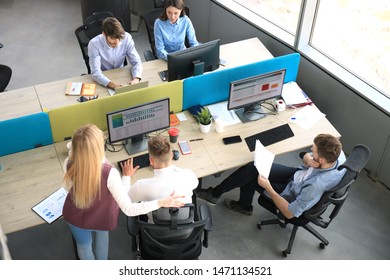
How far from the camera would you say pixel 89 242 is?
128 inches

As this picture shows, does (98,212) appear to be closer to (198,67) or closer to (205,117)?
(205,117)

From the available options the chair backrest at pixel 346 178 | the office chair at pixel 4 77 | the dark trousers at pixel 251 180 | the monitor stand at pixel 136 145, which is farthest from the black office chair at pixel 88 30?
the chair backrest at pixel 346 178

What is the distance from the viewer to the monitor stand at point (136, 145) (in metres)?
3.82

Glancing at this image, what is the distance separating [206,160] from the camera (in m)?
3.79

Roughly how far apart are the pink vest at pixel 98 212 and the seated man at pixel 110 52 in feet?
5.56

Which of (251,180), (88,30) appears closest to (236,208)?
(251,180)

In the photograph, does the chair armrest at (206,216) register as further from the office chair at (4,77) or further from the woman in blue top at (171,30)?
the office chair at (4,77)

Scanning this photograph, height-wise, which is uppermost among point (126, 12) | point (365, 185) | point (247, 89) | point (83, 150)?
point (83, 150)

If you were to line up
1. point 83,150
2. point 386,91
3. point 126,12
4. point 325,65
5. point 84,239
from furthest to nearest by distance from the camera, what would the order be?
point 126,12 → point 325,65 → point 386,91 → point 84,239 → point 83,150

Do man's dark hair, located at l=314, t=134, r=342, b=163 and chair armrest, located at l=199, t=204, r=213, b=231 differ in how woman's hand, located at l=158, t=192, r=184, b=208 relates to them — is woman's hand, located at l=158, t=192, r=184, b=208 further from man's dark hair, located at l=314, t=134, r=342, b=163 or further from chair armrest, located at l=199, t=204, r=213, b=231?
man's dark hair, located at l=314, t=134, r=342, b=163

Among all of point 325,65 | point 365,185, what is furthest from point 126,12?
point 365,185

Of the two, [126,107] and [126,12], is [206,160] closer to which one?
[126,107]

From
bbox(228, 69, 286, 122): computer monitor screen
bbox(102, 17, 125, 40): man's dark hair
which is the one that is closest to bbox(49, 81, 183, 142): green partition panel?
bbox(228, 69, 286, 122): computer monitor screen

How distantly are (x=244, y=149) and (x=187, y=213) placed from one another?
3.50ft
